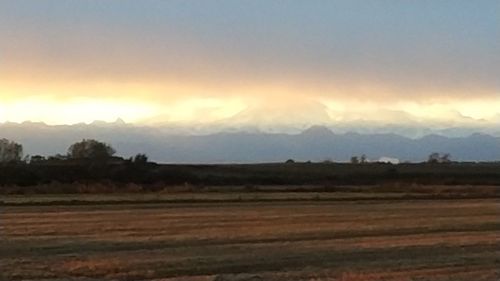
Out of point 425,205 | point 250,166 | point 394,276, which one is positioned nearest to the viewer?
point 394,276

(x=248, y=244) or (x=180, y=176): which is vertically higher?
(x=180, y=176)

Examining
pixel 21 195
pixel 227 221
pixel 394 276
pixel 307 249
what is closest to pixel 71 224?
pixel 227 221

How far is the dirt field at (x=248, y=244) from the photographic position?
21938mm

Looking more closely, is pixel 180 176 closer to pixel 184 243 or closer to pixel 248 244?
pixel 184 243

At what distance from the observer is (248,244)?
2947 centimetres

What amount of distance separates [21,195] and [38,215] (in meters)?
26.6

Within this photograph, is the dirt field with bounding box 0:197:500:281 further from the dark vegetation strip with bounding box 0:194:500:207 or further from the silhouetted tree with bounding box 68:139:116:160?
the silhouetted tree with bounding box 68:139:116:160

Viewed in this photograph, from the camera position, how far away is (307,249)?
27.9 m

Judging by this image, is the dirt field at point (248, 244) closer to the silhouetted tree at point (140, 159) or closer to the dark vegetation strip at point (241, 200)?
the dark vegetation strip at point (241, 200)

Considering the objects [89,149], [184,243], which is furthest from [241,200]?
[89,149]

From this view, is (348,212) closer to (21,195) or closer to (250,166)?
(21,195)

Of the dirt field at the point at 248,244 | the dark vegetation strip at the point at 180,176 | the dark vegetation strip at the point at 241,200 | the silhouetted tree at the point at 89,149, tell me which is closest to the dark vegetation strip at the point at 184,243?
the dirt field at the point at 248,244

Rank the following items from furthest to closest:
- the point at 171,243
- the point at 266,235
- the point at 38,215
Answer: the point at 38,215
the point at 266,235
the point at 171,243

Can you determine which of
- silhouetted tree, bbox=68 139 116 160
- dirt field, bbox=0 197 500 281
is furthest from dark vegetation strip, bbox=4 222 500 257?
silhouetted tree, bbox=68 139 116 160
